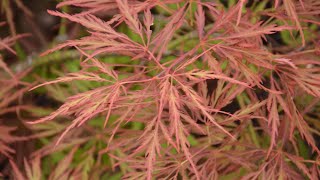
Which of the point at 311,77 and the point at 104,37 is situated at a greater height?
the point at 104,37

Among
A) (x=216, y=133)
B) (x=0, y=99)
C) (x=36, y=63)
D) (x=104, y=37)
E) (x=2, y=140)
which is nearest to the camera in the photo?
(x=104, y=37)

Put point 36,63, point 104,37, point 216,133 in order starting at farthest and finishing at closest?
point 36,63
point 216,133
point 104,37

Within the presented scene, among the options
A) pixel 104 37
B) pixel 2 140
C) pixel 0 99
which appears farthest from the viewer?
pixel 0 99

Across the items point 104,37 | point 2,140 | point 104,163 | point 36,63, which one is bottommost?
point 104,163

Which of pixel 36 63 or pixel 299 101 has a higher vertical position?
pixel 36 63

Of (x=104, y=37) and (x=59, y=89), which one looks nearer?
(x=104, y=37)

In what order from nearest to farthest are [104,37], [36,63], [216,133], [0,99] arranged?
1. [104,37]
2. [216,133]
3. [0,99]
4. [36,63]

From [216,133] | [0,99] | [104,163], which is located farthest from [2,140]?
[216,133]

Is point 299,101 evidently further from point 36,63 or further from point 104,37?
point 36,63

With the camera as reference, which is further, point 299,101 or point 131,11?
point 299,101

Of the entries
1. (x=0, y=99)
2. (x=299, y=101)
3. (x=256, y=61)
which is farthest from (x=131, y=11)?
(x=0, y=99)
